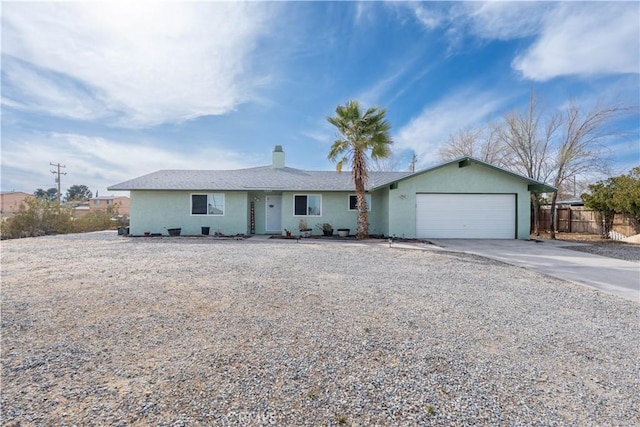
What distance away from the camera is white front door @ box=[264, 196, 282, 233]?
16.3m

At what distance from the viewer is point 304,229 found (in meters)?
14.8

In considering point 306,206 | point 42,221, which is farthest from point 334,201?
point 42,221

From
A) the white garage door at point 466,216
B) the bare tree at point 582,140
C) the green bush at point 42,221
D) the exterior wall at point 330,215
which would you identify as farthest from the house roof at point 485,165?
the green bush at point 42,221

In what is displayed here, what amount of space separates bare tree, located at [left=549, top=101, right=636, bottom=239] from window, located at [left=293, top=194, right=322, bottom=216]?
41.4ft

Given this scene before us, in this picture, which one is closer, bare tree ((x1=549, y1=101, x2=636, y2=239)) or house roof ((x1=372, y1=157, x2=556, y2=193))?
house roof ((x1=372, y1=157, x2=556, y2=193))

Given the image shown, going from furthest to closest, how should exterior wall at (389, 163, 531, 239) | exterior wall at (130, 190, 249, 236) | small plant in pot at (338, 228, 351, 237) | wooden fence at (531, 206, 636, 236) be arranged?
1. wooden fence at (531, 206, 636, 236)
2. exterior wall at (130, 190, 249, 236)
3. small plant in pot at (338, 228, 351, 237)
4. exterior wall at (389, 163, 531, 239)

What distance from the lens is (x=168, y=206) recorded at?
15.1 metres

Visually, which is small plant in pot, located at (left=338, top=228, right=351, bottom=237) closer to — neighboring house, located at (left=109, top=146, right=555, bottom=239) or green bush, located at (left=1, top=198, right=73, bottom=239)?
neighboring house, located at (left=109, top=146, right=555, bottom=239)

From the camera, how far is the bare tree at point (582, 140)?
52.2ft

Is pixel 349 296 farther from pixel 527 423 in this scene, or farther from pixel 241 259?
pixel 241 259

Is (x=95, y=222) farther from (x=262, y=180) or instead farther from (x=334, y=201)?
(x=334, y=201)

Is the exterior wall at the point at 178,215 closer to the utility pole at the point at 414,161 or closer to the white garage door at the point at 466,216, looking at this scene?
the white garage door at the point at 466,216

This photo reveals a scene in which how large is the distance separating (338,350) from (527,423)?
1606 millimetres

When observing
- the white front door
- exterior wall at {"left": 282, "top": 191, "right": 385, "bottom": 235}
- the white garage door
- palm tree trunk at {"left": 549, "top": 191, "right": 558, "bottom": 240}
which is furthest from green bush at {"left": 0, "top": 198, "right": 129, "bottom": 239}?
palm tree trunk at {"left": 549, "top": 191, "right": 558, "bottom": 240}
